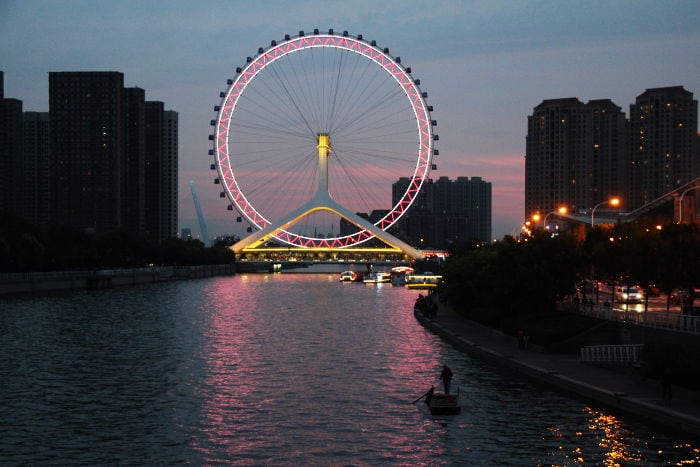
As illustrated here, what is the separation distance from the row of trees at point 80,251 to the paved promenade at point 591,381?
61.7 meters

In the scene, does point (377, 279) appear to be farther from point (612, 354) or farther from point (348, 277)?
point (612, 354)

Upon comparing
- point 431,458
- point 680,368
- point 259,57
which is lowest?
point 431,458

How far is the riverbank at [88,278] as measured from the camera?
287 ft

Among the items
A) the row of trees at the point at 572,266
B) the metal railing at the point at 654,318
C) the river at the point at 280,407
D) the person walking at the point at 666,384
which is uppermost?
the row of trees at the point at 572,266

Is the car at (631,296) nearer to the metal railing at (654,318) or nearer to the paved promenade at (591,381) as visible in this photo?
the paved promenade at (591,381)

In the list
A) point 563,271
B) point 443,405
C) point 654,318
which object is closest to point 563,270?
point 563,271

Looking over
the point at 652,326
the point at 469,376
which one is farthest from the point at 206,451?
the point at 652,326

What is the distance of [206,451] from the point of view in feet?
76.8

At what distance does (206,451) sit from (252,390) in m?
8.64

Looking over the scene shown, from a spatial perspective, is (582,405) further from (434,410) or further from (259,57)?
(259,57)

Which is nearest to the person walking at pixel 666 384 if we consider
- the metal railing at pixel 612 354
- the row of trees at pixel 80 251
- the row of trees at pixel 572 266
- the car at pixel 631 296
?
the metal railing at pixel 612 354

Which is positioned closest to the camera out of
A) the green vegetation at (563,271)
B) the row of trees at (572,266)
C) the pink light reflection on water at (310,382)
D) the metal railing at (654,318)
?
the pink light reflection on water at (310,382)

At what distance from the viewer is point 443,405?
27641 mm

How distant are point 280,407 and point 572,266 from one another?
20.8 m
